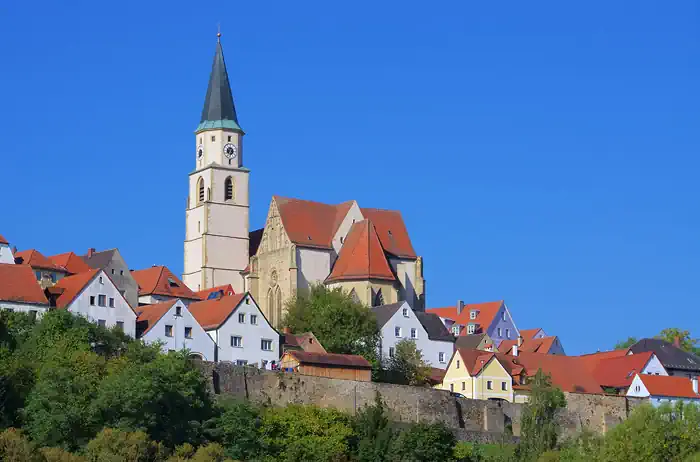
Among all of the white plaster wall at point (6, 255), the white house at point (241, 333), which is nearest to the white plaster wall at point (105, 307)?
the white house at point (241, 333)

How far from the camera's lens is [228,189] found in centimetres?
12206

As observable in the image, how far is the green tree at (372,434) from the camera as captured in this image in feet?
255

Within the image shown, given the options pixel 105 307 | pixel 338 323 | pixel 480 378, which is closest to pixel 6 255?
pixel 105 307

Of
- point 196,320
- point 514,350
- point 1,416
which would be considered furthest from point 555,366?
point 1,416

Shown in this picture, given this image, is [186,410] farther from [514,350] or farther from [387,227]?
[387,227]

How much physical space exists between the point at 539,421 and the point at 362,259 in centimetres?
2627

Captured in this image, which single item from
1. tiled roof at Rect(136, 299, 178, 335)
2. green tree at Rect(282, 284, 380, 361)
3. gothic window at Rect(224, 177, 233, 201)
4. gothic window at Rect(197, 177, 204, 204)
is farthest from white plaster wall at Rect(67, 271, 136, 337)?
gothic window at Rect(197, 177, 204, 204)

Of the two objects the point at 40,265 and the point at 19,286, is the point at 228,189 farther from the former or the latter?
the point at 19,286

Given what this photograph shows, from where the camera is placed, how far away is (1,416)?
72312mm

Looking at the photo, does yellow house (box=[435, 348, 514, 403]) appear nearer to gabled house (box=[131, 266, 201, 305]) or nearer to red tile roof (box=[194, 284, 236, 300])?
gabled house (box=[131, 266, 201, 305])

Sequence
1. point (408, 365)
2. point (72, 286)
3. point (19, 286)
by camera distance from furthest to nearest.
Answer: point (408, 365) < point (72, 286) < point (19, 286)

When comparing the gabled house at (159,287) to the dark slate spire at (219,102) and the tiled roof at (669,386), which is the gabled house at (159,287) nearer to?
the dark slate spire at (219,102)

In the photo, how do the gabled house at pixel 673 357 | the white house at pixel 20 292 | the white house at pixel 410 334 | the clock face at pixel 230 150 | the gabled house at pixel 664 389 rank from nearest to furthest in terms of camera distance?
the white house at pixel 20 292
the gabled house at pixel 664 389
the white house at pixel 410 334
the gabled house at pixel 673 357
the clock face at pixel 230 150

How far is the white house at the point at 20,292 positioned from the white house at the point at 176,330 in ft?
17.4
